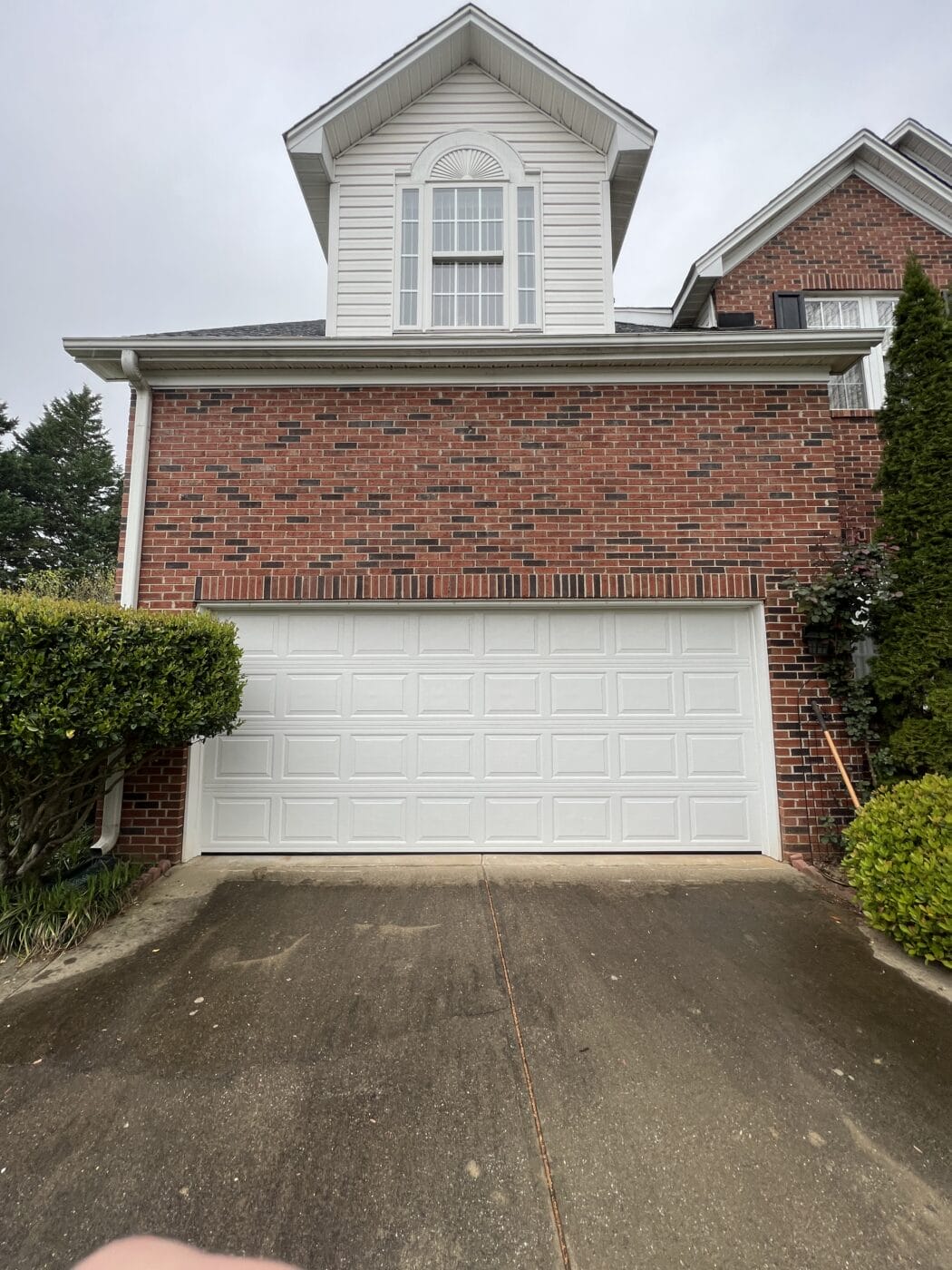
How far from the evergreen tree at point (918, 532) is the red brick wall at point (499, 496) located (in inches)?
19.9

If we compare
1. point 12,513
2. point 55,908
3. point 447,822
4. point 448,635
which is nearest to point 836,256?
point 448,635

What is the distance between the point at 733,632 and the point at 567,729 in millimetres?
1707

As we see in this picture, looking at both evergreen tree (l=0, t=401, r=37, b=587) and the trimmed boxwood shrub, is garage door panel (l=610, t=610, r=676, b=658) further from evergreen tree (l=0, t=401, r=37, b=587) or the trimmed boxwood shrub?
evergreen tree (l=0, t=401, r=37, b=587)

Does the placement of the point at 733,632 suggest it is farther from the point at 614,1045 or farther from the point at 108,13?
the point at 108,13

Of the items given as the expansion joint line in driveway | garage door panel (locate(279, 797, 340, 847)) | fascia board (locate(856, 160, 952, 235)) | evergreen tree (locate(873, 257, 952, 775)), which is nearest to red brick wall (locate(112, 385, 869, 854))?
evergreen tree (locate(873, 257, 952, 775))

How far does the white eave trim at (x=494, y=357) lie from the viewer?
486 centimetres

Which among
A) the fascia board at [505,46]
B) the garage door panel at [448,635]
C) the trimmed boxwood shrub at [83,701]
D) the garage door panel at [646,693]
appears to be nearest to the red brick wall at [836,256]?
the fascia board at [505,46]

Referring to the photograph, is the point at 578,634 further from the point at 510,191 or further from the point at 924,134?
the point at 924,134

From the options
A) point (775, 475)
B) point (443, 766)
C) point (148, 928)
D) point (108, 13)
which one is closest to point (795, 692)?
point (775, 475)

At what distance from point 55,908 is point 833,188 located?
36.1ft

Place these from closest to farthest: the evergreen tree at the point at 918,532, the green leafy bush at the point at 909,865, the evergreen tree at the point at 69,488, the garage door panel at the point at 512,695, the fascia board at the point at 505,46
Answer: the green leafy bush at the point at 909,865, the evergreen tree at the point at 918,532, the garage door panel at the point at 512,695, the fascia board at the point at 505,46, the evergreen tree at the point at 69,488

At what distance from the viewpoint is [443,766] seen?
4.85m

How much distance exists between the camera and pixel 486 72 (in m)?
6.13

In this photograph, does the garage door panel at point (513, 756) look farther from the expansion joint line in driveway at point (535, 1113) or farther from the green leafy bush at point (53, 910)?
the green leafy bush at point (53, 910)
